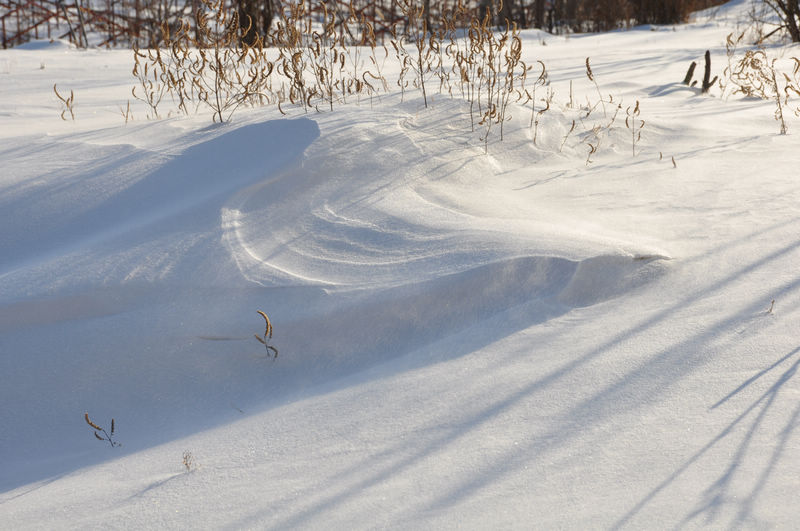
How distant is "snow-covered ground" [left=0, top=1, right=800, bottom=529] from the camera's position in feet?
3.76

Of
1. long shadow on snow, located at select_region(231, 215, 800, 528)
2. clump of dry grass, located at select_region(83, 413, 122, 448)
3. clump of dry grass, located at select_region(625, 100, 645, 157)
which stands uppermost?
clump of dry grass, located at select_region(625, 100, 645, 157)

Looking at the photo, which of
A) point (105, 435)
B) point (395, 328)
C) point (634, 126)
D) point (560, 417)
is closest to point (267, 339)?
point (395, 328)

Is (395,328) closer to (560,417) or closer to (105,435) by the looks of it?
(560,417)

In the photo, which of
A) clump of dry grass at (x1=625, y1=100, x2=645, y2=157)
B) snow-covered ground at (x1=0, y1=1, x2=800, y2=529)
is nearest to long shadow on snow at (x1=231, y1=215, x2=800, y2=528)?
snow-covered ground at (x1=0, y1=1, x2=800, y2=529)

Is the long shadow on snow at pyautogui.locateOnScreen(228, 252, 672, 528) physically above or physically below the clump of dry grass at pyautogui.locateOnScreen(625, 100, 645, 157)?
below

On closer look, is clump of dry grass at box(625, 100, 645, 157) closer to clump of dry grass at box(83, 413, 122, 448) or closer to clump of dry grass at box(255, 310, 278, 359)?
clump of dry grass at box(255, 310, 278, 359)

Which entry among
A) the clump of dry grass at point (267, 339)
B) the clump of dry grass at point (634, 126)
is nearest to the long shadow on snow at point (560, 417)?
the clump of dry grass at point (267, 339)

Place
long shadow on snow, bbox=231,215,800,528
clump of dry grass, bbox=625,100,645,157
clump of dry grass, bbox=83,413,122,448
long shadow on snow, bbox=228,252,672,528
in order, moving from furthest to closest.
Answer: clump of dry grass, bbox=625,100,645,157, long shadow on snow, bbox=228,252,672,528, clump of dry grass, bbox=83,413,122,448, long shadow on snow, bbox=231,215,800,528

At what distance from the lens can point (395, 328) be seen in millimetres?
1716

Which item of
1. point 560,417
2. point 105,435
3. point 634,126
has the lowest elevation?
point 105,435

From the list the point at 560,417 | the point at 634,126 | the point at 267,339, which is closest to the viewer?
the point at 560,417

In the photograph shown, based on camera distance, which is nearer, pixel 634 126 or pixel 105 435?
pixel 105 435

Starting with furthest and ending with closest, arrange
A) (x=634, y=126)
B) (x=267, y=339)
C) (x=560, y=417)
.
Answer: (x=634, y=126)
(x=267, y=339)
(x=560, y=417)

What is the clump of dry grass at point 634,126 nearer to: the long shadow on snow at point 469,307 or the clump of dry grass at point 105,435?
the long shadow on snow at point 469,307
